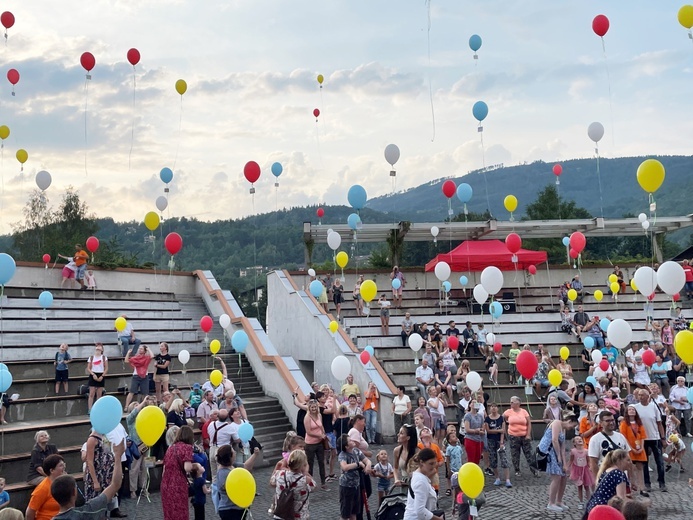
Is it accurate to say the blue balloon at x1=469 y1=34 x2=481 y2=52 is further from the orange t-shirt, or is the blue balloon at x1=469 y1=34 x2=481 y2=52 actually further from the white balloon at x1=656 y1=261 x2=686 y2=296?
the orange t-shirt

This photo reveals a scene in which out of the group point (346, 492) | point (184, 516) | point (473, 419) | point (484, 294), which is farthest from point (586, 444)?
point (484, 294)

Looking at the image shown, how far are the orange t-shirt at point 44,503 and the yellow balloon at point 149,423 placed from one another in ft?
3.63

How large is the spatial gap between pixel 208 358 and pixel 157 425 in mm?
9598

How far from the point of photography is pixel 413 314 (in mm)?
21250

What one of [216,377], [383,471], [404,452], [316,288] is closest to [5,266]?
[216,377]

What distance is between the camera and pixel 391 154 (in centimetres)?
1680

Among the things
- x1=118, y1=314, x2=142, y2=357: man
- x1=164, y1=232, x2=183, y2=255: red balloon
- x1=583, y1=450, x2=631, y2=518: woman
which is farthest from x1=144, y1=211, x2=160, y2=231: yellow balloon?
x1=583, y1=450, x2=631, y2=518: woman

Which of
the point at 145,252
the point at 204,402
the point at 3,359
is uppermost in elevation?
the point at 145,252

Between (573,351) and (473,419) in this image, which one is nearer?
(473,419)

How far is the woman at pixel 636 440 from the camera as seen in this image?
32.8ft

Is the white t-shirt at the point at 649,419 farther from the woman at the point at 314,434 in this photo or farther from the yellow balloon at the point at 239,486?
the yellow balloon at the point at 239,486

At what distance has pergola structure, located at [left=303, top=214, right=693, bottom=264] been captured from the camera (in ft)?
75.4

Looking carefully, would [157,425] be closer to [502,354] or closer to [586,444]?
[586,444]

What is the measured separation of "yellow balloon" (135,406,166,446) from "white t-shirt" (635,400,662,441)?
287 inches
